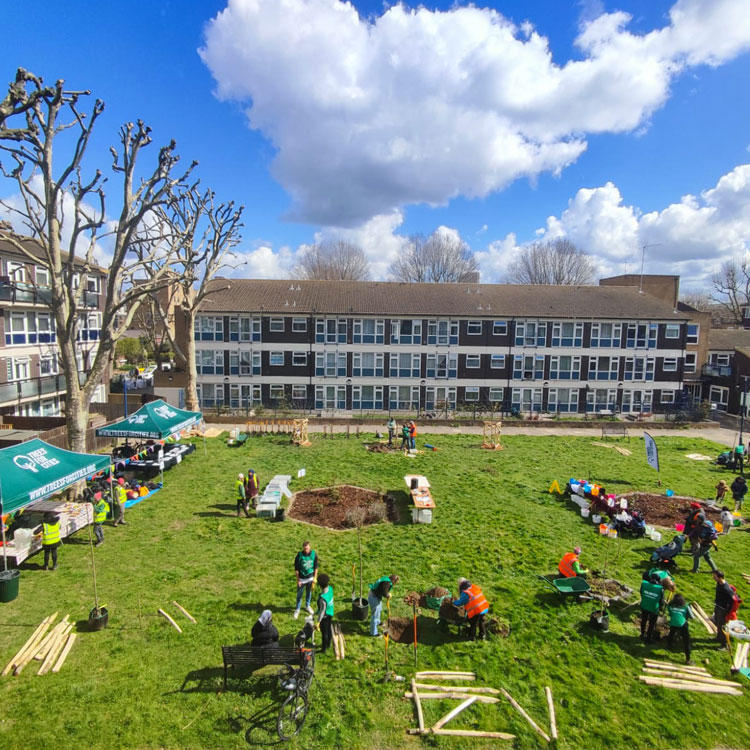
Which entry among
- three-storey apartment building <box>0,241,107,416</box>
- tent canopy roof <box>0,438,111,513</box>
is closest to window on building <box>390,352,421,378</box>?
three-storey apartment building <box>0,241,107,416</box>

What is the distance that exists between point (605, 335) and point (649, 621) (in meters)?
31.3

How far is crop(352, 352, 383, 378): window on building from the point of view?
36219 millimetres

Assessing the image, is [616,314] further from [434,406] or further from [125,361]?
[125,361]

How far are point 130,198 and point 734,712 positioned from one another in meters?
20.7

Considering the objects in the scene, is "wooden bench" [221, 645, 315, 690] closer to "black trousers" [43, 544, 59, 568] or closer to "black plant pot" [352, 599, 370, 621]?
"black plant pot" [352, 599, 370, 621]

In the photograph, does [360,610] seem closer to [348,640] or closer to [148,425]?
[348,640]

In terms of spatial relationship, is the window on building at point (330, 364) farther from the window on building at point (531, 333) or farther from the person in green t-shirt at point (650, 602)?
the person in green t-shirt at point (650, 602)

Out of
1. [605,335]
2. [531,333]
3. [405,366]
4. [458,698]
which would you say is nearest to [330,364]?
[405,366]

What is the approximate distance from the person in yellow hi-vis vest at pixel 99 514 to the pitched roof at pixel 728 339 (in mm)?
47336

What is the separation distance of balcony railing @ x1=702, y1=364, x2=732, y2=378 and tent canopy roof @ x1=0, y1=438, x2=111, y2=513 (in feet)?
150

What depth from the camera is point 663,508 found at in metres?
17.4

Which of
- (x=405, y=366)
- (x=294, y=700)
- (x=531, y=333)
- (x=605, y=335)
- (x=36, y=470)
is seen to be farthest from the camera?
(x=605, y=335)

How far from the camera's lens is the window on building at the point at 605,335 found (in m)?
36.9

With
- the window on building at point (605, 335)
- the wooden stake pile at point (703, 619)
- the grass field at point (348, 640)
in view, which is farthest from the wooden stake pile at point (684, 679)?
the window on building at point (605, 335)
